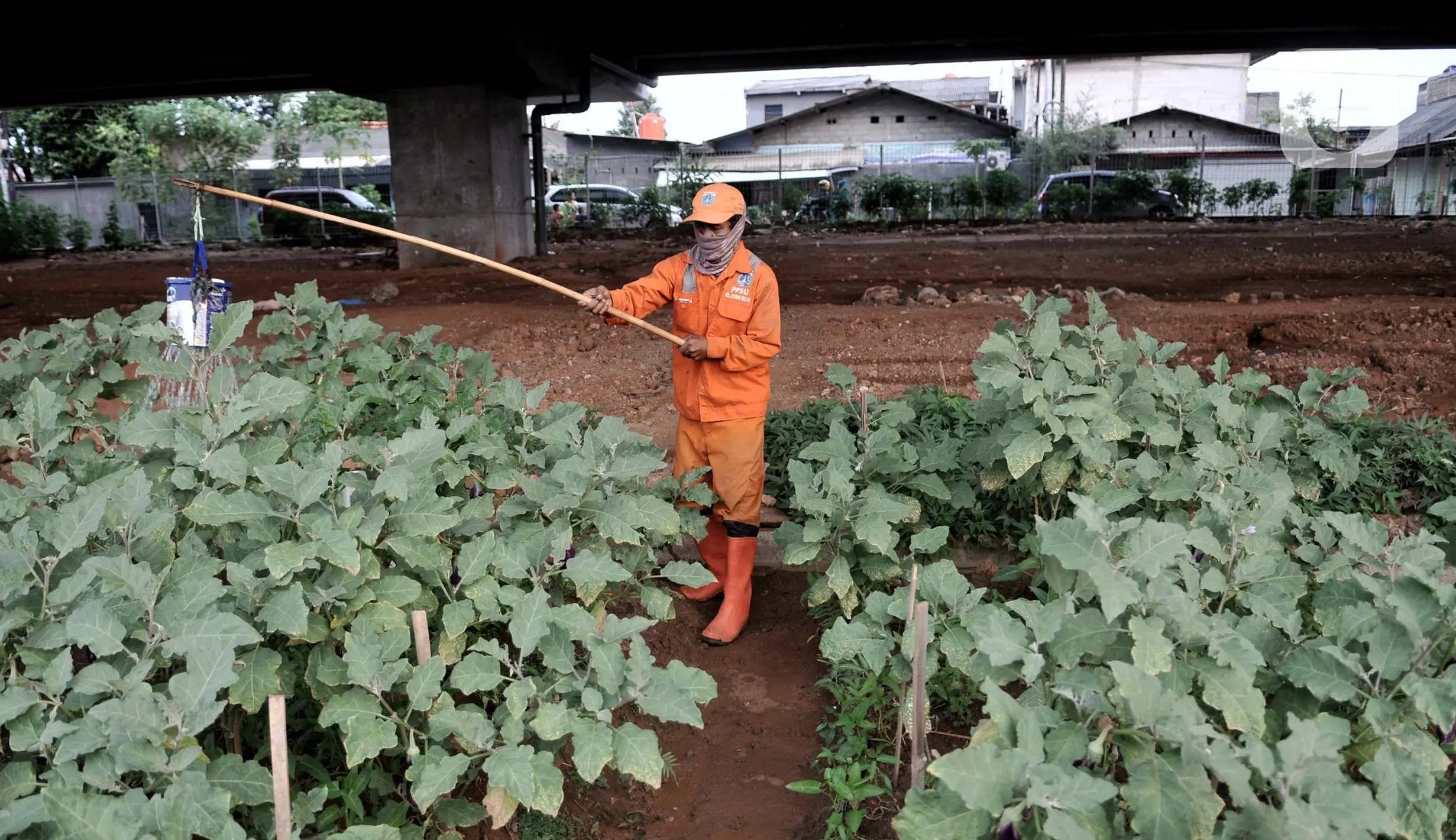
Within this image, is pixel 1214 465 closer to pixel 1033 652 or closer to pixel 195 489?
pixel 1033 652

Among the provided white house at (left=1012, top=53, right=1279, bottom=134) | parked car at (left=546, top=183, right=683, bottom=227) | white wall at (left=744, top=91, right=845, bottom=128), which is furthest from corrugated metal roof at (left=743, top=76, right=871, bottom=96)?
parked car at (left=546, top=183, right=683, bottom=227)

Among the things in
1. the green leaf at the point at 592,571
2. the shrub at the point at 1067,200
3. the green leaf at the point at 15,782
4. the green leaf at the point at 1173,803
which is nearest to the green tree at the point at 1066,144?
the shrub at the point at 1067,200

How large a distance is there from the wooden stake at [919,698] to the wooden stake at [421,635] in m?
1.16

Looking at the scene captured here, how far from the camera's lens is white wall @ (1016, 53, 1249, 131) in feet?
138

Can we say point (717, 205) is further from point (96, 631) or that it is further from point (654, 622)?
point (96, 631)

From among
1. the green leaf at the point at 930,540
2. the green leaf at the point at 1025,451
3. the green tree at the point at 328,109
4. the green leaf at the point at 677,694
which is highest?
the green tree at the point at 328,109

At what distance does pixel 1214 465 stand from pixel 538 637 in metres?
1.96

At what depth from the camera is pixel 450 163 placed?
13875mm

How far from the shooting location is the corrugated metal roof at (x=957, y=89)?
50.8 meters

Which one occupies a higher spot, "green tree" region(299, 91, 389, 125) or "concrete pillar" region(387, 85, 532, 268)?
"green tree" region(299, 91, 389, 125)

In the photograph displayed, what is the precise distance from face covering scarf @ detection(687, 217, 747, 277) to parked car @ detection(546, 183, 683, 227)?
1815cm

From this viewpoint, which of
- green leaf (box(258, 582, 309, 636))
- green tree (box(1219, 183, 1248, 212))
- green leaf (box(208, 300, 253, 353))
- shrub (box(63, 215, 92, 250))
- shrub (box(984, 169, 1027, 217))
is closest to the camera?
green leaf (box(258, 582, 309, 636))

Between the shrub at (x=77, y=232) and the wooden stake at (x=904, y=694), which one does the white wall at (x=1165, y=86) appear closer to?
the shrub at (x=77, y=232)

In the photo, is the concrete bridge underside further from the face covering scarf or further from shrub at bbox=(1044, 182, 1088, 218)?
the face covering scarf
